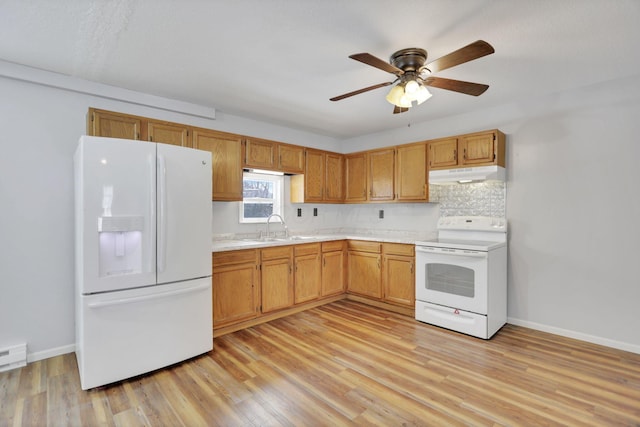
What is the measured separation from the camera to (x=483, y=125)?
3.73m

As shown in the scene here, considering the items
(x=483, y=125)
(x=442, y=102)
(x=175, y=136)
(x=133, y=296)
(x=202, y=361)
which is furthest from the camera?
(x=483, y=125)

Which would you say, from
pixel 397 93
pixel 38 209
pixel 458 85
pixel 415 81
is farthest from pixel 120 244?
pixel 458 85

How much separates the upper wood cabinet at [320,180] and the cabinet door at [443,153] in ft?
4.83

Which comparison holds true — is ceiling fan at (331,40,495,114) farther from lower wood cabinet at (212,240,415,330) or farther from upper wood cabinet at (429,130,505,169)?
lower wood cabinet at (212,240,415,330)

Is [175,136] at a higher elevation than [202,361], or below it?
higher

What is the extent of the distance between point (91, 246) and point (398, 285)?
10.4ft

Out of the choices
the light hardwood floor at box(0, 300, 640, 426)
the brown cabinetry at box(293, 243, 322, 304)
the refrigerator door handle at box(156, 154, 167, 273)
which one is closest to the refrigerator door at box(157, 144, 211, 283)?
the refrigerator door handle at box(156, 154, 167, 273)

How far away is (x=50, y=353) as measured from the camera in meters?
2.71

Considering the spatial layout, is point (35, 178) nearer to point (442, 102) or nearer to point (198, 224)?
point (198, 224)

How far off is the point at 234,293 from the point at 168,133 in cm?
177

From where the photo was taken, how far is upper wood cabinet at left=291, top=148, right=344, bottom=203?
441cm

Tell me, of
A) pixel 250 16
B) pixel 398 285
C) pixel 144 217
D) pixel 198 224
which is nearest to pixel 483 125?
pixel 398 285

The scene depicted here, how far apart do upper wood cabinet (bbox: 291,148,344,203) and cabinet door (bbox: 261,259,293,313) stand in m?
1.09

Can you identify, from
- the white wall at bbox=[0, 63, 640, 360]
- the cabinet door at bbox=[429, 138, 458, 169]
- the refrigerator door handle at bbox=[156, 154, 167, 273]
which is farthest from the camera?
the cabinet door at bbox=[429, 138, 458, 169]
